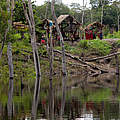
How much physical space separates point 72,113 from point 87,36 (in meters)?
39.4

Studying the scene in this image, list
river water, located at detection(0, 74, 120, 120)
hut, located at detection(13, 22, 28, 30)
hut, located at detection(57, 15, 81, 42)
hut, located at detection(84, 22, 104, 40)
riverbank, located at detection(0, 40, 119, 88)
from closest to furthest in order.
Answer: river water, located at detection(0, 74, 120, 120), riverbank, located at detection(0, 40, 119, 88), hut, located at detection(13, 22, 28, 30), hut, located at detection(57, 15, 81, 42), hut, located at detection(84, 22, 104, 40)

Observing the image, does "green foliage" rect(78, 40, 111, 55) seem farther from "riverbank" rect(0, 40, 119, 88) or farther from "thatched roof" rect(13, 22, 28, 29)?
"thatched roof" rect(13, 22, 28, 29)

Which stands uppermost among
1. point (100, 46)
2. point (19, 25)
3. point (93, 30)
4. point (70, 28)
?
point (19, 25)

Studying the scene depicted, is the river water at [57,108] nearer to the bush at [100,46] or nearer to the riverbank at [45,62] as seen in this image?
the riverbank at [45,62]

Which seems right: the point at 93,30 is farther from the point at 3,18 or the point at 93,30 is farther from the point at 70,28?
the point at 3,18

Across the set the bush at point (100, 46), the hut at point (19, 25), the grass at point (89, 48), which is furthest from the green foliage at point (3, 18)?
the bush at point (100, 46)

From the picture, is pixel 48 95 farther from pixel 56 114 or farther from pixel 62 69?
pixel 62 69

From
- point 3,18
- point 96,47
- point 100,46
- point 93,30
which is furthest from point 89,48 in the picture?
point 3,18

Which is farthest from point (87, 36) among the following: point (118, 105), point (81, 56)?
point (118, 105)

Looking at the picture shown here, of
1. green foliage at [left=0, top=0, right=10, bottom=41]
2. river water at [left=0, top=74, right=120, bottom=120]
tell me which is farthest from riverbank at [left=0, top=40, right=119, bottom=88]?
river water at [left=0, top=74, right=120, bottom=120]

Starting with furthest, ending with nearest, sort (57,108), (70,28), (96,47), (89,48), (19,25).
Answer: (70,28), (96,47), (89,48), (19,25), (57,108)

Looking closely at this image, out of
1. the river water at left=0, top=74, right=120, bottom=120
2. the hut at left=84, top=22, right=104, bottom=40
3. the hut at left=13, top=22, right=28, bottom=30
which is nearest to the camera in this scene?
the river water at left=0, top=74, right=120, bottom=120

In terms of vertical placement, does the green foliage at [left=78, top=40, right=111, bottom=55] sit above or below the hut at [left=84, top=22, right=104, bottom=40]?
below

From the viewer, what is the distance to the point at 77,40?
50.6 metres
